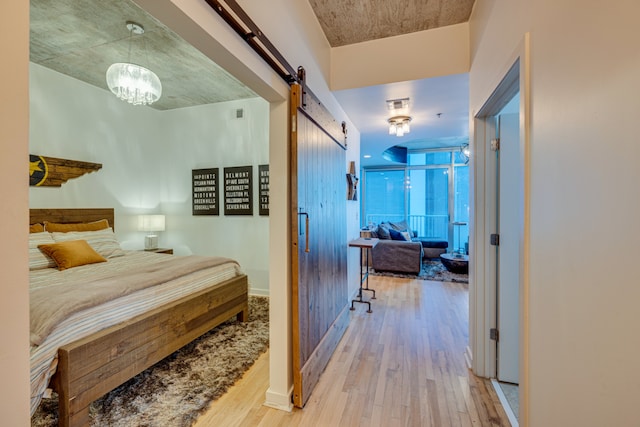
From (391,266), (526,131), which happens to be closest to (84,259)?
(526,131)

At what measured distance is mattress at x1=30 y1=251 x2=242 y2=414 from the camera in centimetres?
140

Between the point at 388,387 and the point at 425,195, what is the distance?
254 inches

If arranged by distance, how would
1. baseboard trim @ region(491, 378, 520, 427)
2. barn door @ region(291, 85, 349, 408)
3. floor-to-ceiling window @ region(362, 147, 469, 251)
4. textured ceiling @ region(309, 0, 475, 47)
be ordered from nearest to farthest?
1. baseboard trim @ region(491, 378, 520, 427)
2. barn door @ region(291, 85, 349, 408)
3. textured ceiling @ region(309, 0, 475, 47)
4. floor-to-ceiling window @ region(362, 147, 469, 251)

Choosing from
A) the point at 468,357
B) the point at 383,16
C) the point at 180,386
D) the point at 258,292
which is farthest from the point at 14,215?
the point at 258,292

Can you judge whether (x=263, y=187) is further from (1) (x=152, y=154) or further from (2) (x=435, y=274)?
(2) (x=435, y=274)

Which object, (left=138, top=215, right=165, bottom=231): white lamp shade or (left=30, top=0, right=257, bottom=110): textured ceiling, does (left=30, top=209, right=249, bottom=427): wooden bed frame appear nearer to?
(left=138, top=215, right=165, bottom=231): white lamp shade

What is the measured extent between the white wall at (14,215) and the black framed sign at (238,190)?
3438mm

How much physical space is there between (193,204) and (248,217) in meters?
1.01

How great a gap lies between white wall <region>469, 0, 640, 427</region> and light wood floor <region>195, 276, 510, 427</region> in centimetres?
75

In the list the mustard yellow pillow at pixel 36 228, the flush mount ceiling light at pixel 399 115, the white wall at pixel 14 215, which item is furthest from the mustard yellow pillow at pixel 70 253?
the flush mount ceiling light at pixel 399 115

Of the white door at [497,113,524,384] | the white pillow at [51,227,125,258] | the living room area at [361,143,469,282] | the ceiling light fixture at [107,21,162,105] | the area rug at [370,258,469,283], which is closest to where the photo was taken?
the white door at [497,113,524,384]

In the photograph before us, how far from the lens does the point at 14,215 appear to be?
59cm

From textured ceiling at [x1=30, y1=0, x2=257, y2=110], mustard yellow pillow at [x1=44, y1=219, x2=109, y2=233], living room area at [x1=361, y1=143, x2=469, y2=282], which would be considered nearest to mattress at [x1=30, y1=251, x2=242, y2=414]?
mustard yellow pillow at [x1=44, y1=219, x2=109, y2=233]

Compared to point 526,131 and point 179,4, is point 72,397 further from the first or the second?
point 526,131
